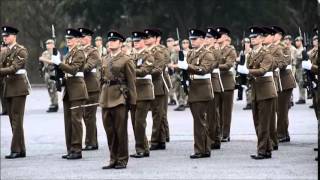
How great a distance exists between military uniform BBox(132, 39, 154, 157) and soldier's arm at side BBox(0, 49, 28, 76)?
71.3 inches

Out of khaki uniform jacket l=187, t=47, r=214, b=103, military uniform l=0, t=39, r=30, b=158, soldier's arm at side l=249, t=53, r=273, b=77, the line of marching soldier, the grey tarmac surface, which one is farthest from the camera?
military uniform l=0, t=39, r=30, b=158

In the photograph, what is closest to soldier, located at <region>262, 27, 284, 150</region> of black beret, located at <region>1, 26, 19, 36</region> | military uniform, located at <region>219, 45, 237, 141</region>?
military uniform, located at <region>219, 45, 237, 141</region>

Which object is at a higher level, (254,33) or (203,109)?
(254,33)

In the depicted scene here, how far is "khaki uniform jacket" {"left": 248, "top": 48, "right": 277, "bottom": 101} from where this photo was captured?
39.9 ft

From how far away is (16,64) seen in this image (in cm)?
1333

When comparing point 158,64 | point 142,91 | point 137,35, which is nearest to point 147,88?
point 142,91

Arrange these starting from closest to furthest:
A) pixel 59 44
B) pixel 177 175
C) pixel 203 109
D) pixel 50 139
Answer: pixel 177 175 → pixel 203 109 → pixel 50 139 → pixel 59 44

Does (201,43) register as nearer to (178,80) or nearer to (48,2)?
(178,80)

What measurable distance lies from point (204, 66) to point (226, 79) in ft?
8.76

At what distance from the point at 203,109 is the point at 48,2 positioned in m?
32.9

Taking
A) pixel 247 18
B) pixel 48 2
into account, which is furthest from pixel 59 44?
pixel 247 18

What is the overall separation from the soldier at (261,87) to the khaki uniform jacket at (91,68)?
8.72 ft

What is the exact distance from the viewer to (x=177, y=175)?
1101 cm

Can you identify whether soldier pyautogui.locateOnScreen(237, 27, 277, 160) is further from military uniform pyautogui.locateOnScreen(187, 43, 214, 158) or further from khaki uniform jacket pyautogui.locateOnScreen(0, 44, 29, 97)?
khaki uniform jacket pyautogui.locateOnScreen(0, 44, 29, 97)
